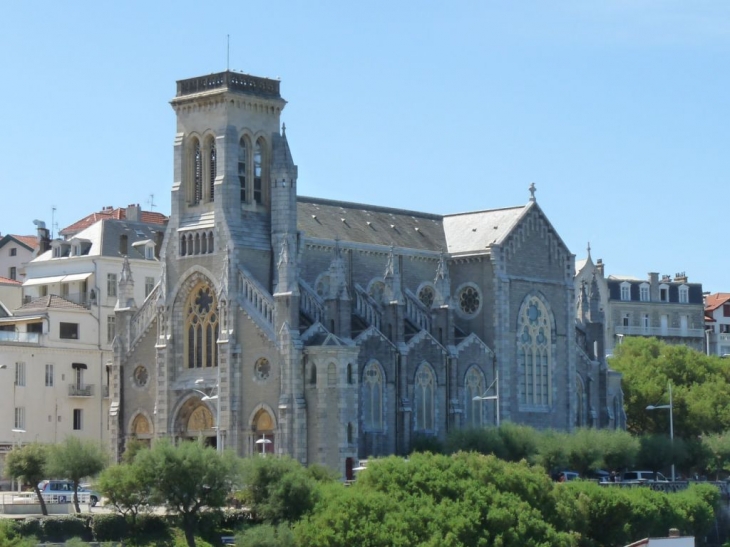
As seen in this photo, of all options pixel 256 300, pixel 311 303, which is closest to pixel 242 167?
pixel 256 300

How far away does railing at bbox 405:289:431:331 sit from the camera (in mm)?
111000

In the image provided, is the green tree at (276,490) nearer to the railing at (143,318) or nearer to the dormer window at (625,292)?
the railing at (143,318)

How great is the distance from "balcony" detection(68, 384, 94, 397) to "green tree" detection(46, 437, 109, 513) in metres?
21.1

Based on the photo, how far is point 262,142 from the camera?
106938mm

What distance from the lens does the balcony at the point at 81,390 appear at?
113 m

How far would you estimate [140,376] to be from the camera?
10831cm

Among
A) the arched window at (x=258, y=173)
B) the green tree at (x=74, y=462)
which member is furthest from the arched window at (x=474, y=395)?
the green tree at (x=74, y=462)

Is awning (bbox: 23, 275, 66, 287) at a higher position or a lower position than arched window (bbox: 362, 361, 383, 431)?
higher

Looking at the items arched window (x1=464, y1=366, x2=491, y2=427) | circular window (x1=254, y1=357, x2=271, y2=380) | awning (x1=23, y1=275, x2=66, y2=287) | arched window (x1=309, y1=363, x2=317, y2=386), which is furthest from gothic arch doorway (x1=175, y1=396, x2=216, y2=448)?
awning (x1=23, y1=275, x2=66, y2=287)

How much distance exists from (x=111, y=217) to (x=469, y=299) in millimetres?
26090

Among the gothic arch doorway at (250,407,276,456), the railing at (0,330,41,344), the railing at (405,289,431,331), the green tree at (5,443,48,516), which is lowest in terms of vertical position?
the green tree at (5,443,48,516)

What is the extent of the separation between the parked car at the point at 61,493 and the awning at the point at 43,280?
910 inches

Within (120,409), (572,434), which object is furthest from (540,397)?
(120,409)

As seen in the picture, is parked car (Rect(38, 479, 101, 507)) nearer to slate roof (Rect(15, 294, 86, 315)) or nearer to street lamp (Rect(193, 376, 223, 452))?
street lamp (Rect(193, 376, 223, 452))
